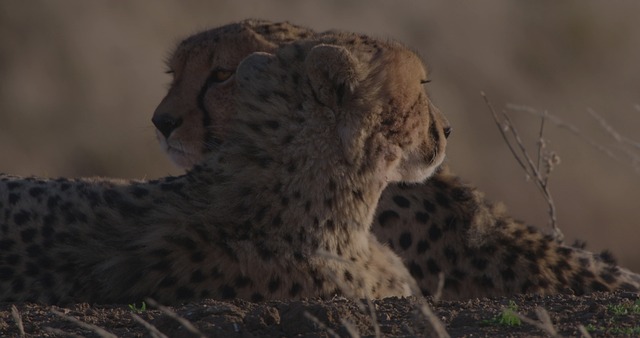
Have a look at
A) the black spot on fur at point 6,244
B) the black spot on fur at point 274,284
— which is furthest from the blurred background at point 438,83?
the black spot on fur at point 274,284

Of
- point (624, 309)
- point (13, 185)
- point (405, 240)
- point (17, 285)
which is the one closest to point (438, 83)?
point (405, 240)

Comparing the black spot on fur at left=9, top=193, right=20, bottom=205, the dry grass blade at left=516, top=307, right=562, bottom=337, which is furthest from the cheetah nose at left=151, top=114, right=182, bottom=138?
the dry grass blade at left=516, top=307, right=562, bottom=337

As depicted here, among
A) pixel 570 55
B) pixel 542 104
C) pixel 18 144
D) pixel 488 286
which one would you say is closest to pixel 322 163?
pixel 488 286

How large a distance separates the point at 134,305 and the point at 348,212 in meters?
0.60

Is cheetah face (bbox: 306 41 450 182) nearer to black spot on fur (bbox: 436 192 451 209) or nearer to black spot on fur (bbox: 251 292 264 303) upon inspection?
black spot on fur (bbox: 251 292 264 303)

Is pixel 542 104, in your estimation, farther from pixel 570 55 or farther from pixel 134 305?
pixel 134 305

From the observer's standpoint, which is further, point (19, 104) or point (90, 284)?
point (19, 104)

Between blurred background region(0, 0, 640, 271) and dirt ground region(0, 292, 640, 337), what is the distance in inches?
224

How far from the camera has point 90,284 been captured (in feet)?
14.1

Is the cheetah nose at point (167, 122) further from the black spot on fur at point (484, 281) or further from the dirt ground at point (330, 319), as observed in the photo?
the dirt ground at point (330, 319)

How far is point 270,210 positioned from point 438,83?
784 centimetres

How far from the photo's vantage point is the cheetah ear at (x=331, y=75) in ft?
14.1

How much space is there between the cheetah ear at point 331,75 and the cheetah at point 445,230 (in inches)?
26.2

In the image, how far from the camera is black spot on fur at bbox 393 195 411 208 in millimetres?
5113
